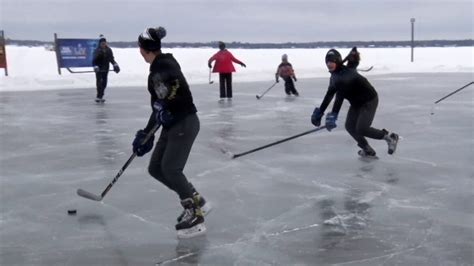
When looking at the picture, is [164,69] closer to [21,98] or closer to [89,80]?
[21,98]

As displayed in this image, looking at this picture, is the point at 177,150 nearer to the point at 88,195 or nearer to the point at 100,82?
the point at 88,195

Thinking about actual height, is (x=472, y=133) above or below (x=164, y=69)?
below

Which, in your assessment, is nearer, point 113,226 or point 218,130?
point 113,226

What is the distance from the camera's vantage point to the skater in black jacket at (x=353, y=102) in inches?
258

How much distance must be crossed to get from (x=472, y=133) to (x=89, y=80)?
50.8ft

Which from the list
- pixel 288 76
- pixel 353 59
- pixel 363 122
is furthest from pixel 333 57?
pixel 288 76

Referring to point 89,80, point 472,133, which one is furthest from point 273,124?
point 89,80

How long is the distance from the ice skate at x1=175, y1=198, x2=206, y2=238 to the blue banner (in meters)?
19.3

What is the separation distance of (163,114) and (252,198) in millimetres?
1506

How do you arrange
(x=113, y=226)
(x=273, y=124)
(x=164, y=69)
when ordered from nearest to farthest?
(x=164, y=69), (x=113, y=226), (x=273, y=124)

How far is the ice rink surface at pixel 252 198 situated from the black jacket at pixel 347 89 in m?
0.66

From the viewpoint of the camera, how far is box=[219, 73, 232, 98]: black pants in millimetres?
14820

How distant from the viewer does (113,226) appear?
4.57 m

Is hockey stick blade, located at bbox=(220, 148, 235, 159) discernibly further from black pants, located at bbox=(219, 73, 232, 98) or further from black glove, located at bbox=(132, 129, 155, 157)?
black pants, located at bbox=(219, 73, 232, 98)
